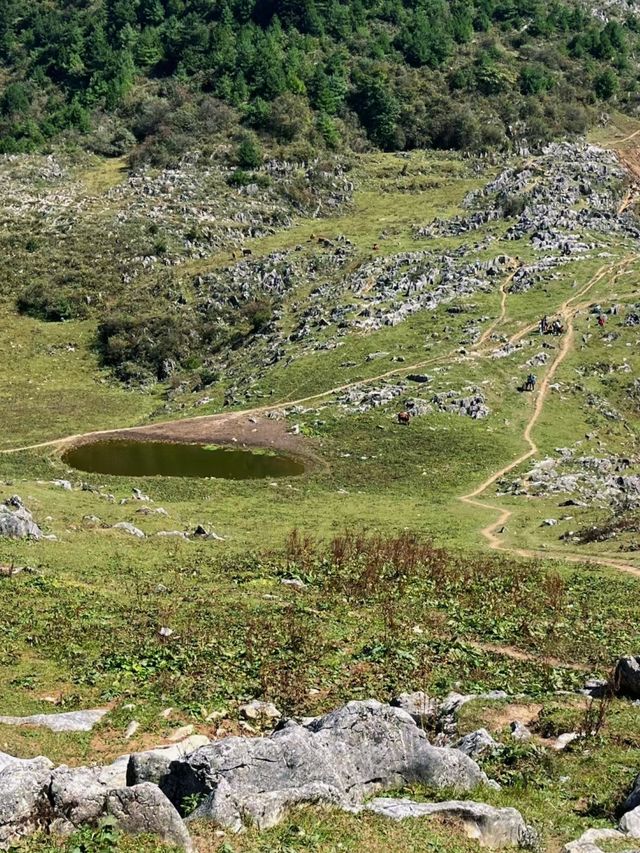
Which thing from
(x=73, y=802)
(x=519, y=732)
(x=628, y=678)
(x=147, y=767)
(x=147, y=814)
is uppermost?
(x=73, y=802)

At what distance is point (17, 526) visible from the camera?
34219 mm

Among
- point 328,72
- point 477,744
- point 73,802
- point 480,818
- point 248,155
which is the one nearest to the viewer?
point 73,802

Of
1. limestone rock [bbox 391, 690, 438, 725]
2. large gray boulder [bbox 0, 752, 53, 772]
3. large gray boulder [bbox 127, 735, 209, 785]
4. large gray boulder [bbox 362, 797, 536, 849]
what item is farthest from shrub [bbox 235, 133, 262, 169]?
large gray boulder [bbox 362, 797, 536, 849]

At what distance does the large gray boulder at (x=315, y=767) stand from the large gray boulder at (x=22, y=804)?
201cm

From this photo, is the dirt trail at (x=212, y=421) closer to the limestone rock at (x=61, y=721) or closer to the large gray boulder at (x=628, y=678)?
the limestone rock at (x=61, y=721)

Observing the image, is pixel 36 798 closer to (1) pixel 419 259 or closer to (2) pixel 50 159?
(1) pixel 419 259

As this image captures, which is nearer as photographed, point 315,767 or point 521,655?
point 315,767

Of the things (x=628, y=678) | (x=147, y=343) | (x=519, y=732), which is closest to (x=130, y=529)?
(x=519, y=732)

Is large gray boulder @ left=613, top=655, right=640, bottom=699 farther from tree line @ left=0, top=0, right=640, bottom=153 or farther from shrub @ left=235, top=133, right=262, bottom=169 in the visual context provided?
tree line @ left=0, top=0, right=640, bottom=153

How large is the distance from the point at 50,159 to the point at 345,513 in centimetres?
10830

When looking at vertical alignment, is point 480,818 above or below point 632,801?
above

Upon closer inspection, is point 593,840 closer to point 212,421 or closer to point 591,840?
point 591,840

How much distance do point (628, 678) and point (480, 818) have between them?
8394 millimetres

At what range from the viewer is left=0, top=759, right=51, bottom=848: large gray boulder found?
12.2 meters
